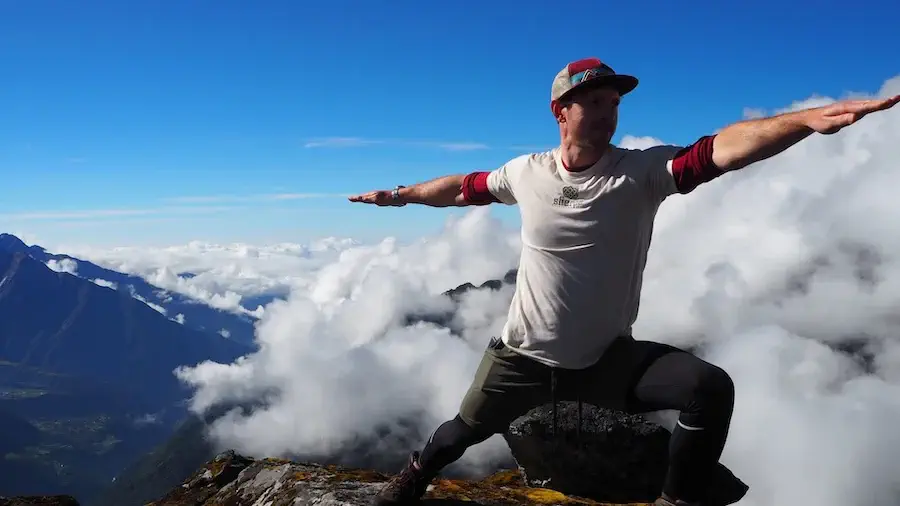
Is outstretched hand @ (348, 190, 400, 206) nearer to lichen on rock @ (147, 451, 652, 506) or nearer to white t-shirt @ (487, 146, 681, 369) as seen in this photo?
white t-shirt @ (487, 146, 681, 369)

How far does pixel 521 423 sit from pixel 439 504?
5607 mm

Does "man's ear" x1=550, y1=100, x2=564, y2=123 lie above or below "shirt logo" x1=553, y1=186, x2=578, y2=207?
above

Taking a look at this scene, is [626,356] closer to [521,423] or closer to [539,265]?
[539,265]

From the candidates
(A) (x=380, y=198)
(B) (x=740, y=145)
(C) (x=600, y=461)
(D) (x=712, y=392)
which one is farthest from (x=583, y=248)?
(C) (x=600, y=461)

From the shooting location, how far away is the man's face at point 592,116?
6359 millimetres

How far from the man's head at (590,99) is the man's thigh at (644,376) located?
2.27 m

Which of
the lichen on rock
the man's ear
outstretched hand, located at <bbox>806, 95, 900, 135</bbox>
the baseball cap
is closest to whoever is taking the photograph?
outstretched hand, located at <bbox>806, 95, 900, 135</bbox>

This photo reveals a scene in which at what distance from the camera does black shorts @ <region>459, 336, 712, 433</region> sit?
21.0 feet

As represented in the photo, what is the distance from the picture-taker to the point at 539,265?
272 inches

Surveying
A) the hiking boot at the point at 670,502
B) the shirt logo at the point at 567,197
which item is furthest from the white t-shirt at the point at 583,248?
the hiking boot at the point at 670,502

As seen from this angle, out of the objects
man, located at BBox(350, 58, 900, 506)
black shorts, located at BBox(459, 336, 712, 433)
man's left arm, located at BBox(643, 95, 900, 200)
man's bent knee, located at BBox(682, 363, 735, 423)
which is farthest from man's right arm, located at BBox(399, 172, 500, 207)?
man's bent knee, located at BBox(682, 363, 735, 423)

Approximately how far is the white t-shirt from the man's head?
0.94ft

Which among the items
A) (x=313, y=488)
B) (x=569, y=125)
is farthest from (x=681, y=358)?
(x=313, y=488)

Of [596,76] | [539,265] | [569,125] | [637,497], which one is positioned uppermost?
[596,76]
